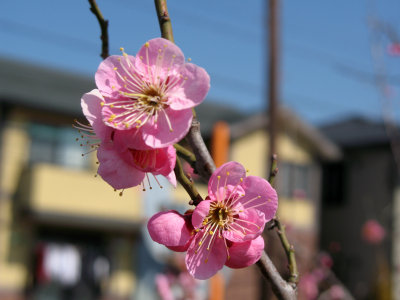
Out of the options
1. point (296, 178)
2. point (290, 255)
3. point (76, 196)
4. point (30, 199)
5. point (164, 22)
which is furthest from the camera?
point (296, 178)

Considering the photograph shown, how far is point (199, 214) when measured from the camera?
89 cm

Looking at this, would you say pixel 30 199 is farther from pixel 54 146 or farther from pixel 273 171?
pixel 273 171

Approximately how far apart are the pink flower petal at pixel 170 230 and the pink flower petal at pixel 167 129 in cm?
14

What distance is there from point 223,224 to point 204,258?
2.4 inches

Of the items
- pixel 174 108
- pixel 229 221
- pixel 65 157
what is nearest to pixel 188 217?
pixel 229 221

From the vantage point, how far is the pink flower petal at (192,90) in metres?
0.84

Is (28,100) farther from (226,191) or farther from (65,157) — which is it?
(226,191)

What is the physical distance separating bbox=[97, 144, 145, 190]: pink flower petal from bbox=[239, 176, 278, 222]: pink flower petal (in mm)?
170

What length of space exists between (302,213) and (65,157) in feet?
22.5

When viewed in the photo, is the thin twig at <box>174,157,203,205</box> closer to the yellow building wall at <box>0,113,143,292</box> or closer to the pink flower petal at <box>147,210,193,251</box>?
the pink flower petal at <box>147,210,193,251</box>

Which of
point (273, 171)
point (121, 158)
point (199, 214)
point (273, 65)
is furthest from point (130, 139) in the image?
point (273, 65)

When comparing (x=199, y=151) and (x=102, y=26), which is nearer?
(x=199, y=151)

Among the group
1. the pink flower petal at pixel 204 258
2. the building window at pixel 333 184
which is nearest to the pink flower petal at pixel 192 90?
the pink flower petal at pixel 204 258

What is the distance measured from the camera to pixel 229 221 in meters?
0.94
